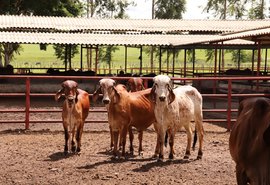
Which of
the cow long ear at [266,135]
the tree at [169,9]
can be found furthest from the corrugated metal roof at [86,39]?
the tree at [169,9]

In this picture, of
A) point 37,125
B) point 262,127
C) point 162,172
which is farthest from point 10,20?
point 262,127

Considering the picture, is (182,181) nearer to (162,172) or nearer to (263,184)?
(162,172)

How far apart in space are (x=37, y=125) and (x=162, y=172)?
5450mm

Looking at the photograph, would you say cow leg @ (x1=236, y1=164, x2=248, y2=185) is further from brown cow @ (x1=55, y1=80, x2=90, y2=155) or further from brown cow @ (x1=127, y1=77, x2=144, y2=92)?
brown cow @ (x1=127, y1=77, x2=144, y2=92)

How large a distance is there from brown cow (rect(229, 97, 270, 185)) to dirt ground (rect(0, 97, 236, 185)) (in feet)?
7.50

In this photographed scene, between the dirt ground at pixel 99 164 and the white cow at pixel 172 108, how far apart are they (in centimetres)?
47

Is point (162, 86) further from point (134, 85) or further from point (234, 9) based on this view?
point (234, 9)

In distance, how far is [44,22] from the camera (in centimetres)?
2541

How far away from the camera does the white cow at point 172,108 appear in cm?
687

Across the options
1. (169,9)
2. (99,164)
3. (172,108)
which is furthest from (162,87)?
(169,9)

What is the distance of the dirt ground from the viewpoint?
20.3 feet

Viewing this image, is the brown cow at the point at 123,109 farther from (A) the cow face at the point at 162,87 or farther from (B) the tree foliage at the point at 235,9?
(B) the tree foliage at the point at 235,9

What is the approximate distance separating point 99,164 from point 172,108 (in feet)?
4.74

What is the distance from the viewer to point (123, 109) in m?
Answer: 7.44
